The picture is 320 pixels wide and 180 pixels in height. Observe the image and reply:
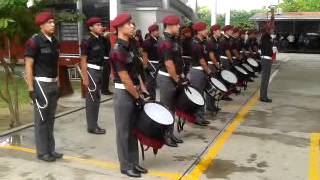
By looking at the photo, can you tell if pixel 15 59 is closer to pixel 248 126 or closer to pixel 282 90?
pixel 248 126

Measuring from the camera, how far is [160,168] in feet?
19.0

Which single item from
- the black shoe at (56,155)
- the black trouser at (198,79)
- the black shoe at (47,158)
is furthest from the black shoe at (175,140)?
the black shoe at (47,158)

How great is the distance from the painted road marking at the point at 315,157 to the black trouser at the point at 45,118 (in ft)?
11.0

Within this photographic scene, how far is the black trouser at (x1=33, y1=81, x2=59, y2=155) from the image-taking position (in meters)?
5.82

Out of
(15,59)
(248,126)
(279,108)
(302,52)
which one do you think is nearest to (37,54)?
(15,59)

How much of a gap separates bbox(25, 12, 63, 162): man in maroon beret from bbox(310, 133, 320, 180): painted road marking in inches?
130

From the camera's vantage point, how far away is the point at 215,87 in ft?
27.9

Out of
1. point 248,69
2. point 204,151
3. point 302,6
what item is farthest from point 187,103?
point 302,6

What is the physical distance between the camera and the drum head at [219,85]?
851cm

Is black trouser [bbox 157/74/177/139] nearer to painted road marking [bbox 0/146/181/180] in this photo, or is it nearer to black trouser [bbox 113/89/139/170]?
painted road marking [bbox 0/146/181/180]

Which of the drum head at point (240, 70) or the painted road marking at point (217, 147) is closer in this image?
the painted road marking at point (217, 147)

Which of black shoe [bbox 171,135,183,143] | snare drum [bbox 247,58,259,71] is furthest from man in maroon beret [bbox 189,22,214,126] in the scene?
snare drum [bbox 247,58,259,71]

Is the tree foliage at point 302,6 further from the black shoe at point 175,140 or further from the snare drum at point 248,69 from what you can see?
the black shoe at point 175,140

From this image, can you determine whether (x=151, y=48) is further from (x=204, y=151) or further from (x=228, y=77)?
(x=204, y=151)
